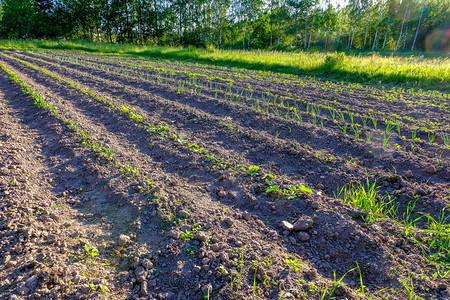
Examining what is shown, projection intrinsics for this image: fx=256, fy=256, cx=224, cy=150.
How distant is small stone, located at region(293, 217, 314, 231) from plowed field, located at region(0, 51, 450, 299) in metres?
0.02

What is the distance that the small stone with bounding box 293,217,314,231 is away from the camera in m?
2.38

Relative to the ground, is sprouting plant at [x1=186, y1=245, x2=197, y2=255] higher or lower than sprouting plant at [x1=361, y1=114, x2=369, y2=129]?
lower

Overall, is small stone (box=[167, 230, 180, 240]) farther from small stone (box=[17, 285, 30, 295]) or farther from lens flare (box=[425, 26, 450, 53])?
lens flare (box=[425, 26, 450, 53])

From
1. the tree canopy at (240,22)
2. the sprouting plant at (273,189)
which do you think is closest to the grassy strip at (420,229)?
the sprouting plant at (273,189)

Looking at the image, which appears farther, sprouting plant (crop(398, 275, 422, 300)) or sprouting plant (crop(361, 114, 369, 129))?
sprouting plant (crop(361, 114, 369, 129))

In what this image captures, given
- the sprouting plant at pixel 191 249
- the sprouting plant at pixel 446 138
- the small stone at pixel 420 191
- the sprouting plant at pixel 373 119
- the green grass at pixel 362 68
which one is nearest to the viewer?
the sprouting plant at pixel 191 249

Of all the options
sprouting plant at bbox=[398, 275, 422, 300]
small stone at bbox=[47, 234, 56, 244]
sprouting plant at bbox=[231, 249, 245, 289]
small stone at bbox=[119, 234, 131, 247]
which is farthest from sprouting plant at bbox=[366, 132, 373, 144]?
small stone at bbox=[47, 234, 56, 244]

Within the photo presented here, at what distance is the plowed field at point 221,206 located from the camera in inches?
73.4

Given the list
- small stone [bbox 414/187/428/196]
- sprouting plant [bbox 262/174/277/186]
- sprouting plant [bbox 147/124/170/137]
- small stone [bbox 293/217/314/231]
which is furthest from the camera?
sprouting plant [bbox 147/124/170/137]

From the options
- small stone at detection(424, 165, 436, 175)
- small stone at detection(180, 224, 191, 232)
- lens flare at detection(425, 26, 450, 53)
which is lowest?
small stone at detection(180, 224, 191, 232)

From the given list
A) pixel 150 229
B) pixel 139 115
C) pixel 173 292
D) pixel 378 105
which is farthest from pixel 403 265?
pixel 378 105

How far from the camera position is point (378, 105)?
633 centimetres

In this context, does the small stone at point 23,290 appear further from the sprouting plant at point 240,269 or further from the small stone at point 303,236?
the small stone at point 303,236

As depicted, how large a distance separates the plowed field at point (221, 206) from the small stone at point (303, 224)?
0.05ft
